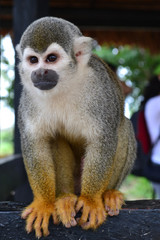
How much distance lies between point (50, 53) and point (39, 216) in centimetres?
88

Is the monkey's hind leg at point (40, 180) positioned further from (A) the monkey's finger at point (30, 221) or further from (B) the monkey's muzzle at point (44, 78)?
(B) the monkey's muzzle at point (44, 78)

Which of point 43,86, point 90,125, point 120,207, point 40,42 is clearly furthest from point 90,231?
point 40,42

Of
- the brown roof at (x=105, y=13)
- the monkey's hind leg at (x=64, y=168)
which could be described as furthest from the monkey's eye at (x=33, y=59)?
the brown roof at (x=105, y=13)

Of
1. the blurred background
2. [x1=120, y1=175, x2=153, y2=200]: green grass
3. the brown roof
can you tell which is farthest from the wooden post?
[x1=120, y1=175, x2=153, y2=200]: green grass

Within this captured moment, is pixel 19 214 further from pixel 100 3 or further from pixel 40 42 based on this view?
pixel 100 3

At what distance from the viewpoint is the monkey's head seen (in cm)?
182

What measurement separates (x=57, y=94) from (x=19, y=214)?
0.75 m

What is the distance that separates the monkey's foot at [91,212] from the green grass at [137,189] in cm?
539

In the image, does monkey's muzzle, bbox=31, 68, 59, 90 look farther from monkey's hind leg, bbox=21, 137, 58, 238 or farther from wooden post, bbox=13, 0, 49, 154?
wooden post, bbox=13, 0, 49, 154

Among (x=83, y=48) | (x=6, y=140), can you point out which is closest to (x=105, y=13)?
(x=83, y=48)

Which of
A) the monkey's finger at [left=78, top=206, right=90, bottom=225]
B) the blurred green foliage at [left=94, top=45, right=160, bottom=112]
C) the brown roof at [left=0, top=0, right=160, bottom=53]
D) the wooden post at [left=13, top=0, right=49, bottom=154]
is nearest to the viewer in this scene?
the monkey's finger at [left=78, top=206, right=90, bottom=225]

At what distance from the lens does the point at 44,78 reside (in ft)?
5.96

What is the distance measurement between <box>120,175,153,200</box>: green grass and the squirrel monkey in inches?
203

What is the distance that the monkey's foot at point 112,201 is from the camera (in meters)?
1.72
